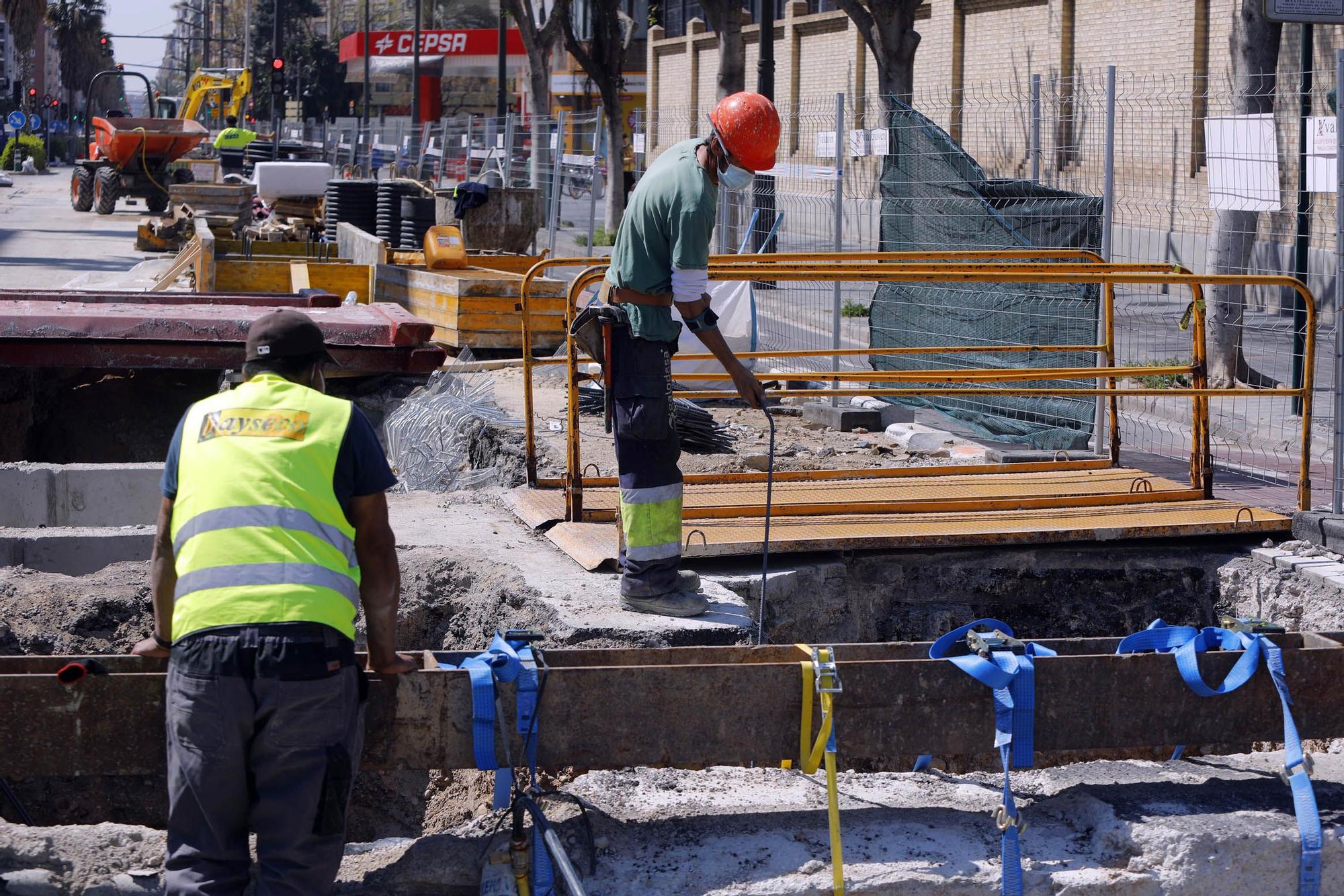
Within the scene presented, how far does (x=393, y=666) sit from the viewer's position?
355 cm

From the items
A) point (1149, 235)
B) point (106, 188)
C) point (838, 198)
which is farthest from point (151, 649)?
point (106, 188)

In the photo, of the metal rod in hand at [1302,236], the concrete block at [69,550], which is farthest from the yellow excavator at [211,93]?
the concrete block at [69,550]

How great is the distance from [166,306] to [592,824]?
7935 millimetres

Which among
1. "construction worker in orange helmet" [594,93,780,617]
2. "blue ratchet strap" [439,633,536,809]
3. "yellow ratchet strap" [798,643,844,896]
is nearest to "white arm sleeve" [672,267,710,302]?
"construction worker in orange helmet" [594,93,780,617]

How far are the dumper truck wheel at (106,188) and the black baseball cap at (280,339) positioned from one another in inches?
1405

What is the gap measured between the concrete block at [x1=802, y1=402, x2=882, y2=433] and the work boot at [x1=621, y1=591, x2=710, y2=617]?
16.6ft

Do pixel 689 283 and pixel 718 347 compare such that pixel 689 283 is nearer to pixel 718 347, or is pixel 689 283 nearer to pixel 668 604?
pixel 718 347

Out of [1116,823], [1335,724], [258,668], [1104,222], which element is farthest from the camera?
[1104,222]

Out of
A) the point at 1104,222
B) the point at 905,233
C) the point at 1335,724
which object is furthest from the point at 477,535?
the point at 905,233

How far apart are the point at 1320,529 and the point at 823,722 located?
374 cm

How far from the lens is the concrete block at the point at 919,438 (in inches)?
363

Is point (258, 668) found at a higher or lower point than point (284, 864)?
higher

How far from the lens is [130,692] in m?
3.47

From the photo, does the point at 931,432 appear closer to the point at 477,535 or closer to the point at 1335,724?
the point at 477,535
